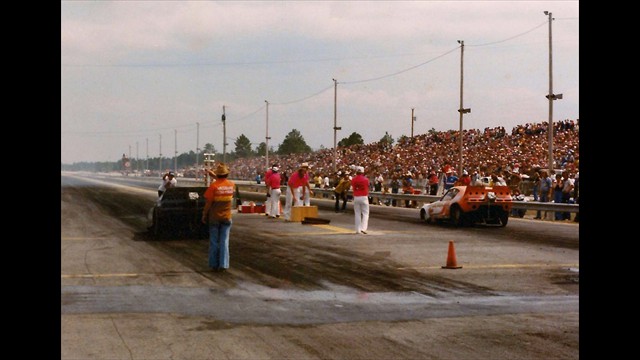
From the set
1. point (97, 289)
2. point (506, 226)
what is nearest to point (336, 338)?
point (97, 289)

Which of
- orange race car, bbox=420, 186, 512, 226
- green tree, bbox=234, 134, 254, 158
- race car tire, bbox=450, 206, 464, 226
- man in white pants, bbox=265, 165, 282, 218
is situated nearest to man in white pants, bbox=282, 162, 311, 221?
man in white pants, bbox=265, 165, 282, 218

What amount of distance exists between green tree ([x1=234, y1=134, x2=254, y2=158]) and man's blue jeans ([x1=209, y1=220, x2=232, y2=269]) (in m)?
176

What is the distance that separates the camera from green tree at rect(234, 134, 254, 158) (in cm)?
19096

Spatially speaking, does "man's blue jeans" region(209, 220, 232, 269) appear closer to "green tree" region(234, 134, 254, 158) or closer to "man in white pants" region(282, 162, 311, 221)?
"man in white pants" region(282, 162, 311, 221)

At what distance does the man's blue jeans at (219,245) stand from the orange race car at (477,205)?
12896 mm

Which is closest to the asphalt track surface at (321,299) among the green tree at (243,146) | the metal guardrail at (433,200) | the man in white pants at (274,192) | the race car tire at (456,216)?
the race car tire at (456,216)

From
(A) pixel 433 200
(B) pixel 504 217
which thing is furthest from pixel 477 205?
(A) pixel 433 200

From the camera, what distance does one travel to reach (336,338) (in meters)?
8.24

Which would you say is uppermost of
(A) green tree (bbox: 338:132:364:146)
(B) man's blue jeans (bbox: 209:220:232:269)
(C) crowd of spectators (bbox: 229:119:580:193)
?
(A) green tree (bbox: 338:132:364:146)
